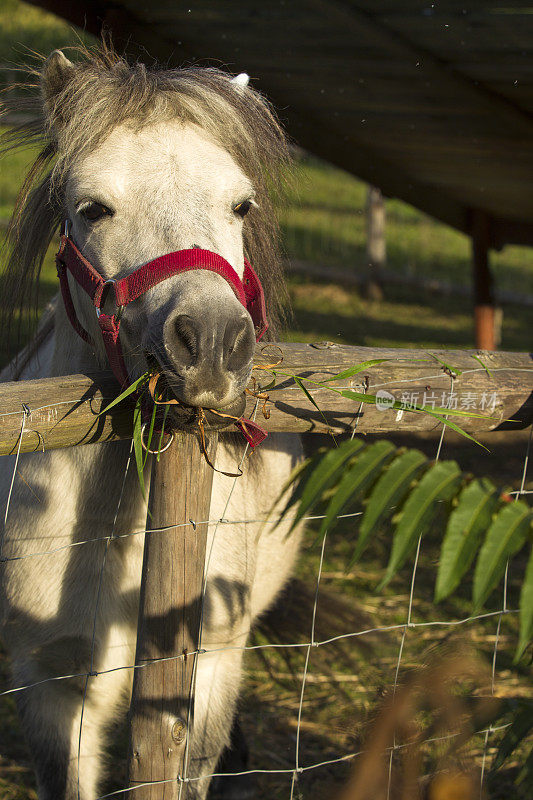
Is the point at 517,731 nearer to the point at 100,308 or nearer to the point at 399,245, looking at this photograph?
the point at 100,308

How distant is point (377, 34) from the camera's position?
10.6 feet

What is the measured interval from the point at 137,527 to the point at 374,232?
33.2ft

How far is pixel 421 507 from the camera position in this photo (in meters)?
0.97

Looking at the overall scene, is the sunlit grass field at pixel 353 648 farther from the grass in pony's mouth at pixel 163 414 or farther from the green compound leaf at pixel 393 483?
the grass in pony's mouth at pixel 163 414

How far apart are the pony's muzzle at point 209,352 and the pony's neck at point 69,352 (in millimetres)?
633

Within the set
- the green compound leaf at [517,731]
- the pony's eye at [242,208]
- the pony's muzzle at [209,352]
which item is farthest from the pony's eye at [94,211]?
the green compound leaf at [517,731]

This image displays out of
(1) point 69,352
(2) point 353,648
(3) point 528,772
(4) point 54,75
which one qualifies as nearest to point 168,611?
(3) point 528,772

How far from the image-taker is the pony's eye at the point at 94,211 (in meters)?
1.72

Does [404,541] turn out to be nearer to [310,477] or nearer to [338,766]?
[310,477]

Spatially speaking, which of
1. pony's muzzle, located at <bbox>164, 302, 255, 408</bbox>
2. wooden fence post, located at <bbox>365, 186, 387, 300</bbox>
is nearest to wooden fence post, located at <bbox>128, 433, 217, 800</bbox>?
pony's muzzle, located at <bbox>164, 302, 255, 408</bbox>

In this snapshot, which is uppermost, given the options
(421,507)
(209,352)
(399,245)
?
(399,245)

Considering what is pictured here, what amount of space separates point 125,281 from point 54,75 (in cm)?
69

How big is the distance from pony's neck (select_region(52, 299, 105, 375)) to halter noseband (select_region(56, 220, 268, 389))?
0.40 ft

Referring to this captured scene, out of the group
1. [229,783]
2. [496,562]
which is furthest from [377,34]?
[229,783]
